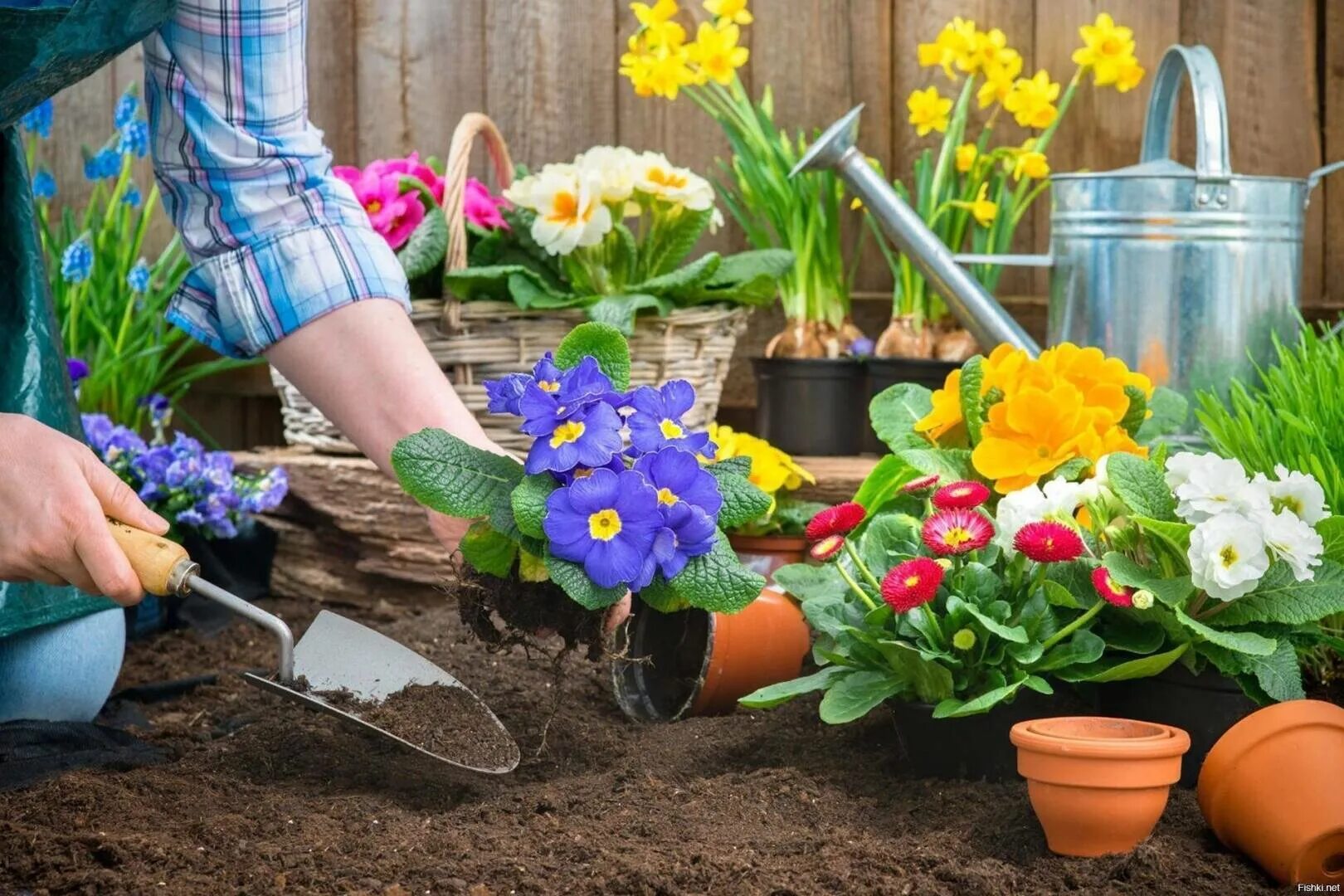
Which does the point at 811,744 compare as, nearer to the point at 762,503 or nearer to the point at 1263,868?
the point at 762,503

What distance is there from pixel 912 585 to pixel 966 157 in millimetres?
1358

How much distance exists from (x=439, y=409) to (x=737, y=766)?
48cm

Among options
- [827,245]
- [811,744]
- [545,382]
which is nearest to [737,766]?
[811,744]

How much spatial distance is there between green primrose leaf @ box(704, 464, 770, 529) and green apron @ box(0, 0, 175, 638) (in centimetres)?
76

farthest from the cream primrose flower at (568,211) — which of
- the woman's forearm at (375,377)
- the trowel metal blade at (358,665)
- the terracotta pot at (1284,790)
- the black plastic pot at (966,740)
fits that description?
the terracotta pot at (1284,790)

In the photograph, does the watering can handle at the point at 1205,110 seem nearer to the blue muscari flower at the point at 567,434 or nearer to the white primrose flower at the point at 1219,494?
the white primrose flower at the point at 1219,494

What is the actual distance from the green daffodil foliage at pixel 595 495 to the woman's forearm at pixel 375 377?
0.14 meters

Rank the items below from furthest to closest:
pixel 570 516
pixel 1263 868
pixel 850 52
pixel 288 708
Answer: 1. pixel 850 52
2. pixel 288 708
3. pixel 570 516
4. pixel 1263 868

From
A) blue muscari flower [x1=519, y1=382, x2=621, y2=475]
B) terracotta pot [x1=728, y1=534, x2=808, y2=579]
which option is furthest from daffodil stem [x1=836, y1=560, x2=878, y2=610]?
terracotta pot [x1=728, y1=534, x2=808, y2=579]

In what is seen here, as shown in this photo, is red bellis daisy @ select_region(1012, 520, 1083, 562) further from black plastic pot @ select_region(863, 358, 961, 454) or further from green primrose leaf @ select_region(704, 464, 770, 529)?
black plastic pot @ select_region(863, 358, 961, 454)

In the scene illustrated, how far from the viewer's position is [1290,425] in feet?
4.85

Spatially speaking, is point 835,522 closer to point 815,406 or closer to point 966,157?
point 815,406

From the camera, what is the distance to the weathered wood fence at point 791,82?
245 cm

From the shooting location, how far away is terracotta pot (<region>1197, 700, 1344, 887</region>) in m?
1.08
